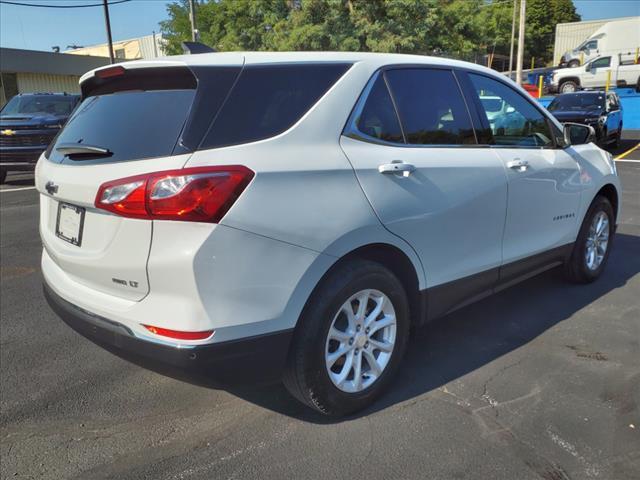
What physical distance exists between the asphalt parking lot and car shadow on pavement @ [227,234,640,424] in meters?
0.01

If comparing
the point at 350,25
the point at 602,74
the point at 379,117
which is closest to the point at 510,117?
the point at 379,117

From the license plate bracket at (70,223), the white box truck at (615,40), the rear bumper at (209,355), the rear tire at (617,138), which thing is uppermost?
the white box truck at (615,40)

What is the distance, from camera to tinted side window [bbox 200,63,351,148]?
2355mm

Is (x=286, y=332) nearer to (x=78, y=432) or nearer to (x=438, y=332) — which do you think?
(x=78, y=432)

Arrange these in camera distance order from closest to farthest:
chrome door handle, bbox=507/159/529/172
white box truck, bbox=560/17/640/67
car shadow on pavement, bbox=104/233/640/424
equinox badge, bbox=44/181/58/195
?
equinox badge, bbox=44/181/58/195 < car shadow on pavement, bbox=104/233/640/424 < chrome door handle, bbox=507/159/529/172 < white box truck, bbox=560/17/640/67

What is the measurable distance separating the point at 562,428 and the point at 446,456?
660 millimetres

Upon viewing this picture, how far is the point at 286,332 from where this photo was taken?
2.44 m

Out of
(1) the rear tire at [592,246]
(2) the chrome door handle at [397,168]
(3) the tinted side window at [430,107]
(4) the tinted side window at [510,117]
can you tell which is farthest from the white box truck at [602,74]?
(2) the chrome door handle at [397,168]

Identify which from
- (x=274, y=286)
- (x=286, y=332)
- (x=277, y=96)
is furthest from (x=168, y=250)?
(x=277, y=96)

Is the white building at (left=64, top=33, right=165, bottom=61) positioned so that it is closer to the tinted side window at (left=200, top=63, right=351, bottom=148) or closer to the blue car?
the blue car

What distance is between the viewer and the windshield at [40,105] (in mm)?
12758

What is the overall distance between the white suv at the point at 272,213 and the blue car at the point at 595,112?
11.7 m

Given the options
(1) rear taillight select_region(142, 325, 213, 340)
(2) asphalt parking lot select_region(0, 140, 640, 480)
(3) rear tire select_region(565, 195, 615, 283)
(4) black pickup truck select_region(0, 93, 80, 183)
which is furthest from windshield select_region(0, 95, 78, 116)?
(1) rear taillight select_region(142, 325, 213, 340)

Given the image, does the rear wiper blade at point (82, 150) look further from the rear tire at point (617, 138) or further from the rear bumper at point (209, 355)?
the rear tire at point (617, 138)
